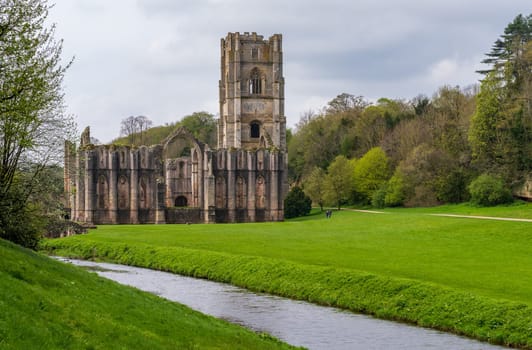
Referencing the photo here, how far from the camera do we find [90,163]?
89188 mm

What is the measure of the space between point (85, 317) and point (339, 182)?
84005mm

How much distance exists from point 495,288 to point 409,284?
Result: 315 cm

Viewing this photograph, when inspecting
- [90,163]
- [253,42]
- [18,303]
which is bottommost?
[18,303]


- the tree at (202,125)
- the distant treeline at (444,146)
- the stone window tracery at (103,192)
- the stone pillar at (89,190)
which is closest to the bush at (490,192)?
the distant treeline at (444,146)

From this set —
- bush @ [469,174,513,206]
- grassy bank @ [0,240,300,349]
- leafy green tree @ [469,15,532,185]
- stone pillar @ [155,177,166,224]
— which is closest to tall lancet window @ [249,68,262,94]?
stone pillar @ [155,177,166,224]

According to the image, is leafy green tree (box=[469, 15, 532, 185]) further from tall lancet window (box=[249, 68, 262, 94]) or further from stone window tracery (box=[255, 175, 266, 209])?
tall lancet window (box=[249, 68, 262, 94])

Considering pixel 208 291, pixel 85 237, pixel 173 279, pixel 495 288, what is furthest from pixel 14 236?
pixel 85 237

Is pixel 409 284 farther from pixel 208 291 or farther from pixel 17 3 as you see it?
pixel 17 3

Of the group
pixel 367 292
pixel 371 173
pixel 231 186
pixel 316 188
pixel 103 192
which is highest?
pixel 371 173

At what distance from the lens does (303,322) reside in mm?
28547

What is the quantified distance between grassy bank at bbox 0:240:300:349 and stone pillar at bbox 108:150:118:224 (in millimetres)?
63410

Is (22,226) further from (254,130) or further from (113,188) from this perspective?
(254,130)

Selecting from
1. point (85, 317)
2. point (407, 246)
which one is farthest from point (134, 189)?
point (85, 317)

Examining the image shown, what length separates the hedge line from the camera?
25.6 m
